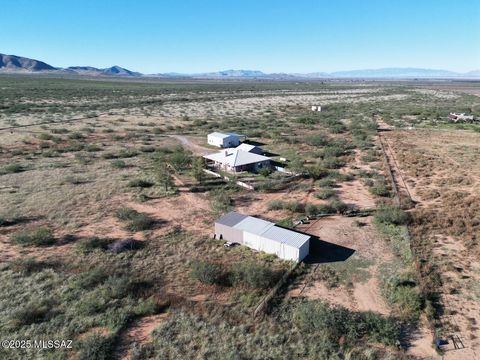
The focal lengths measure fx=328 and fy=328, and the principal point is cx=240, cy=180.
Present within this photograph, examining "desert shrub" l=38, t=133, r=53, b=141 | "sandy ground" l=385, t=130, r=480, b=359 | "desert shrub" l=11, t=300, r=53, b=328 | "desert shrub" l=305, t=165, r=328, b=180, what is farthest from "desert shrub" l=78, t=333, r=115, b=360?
"desert shrub" l=38, t=133, r=53, b=141

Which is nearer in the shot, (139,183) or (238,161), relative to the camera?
(139,183)

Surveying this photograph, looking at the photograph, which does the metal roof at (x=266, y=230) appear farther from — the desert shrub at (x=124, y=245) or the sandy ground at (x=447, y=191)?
the sandy ground at (x=447, y=191)


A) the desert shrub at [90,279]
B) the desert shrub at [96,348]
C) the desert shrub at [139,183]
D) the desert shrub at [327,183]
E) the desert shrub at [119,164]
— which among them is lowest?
the desert shrub at [96,348]

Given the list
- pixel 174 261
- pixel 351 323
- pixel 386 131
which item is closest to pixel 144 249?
pixel 174 261

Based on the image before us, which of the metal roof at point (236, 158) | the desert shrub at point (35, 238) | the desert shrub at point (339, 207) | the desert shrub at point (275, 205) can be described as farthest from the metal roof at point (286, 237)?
the metal roof at point (236, 158)

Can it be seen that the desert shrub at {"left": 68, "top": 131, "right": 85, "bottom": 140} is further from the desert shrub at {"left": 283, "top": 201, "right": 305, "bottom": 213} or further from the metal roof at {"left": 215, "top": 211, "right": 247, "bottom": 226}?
→ the desert shrub at {"left": 283, "top": 201, "right": 305, "bottom": 213}

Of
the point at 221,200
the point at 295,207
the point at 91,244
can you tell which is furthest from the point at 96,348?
the point at 295,207

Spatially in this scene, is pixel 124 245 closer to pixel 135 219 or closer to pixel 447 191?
pixel 135 219
